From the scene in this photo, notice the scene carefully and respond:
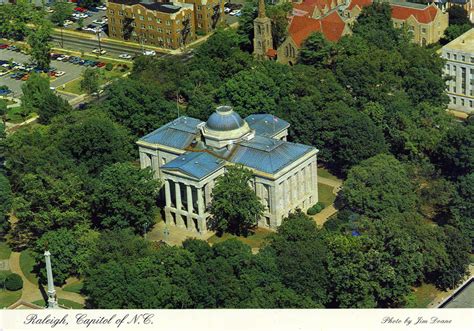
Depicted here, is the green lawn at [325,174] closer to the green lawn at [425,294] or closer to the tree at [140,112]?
the tree at [140,112]


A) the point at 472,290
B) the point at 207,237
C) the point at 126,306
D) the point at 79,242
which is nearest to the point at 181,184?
the point at 207,237

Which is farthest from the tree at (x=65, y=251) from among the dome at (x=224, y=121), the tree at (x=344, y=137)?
the tree at (x=344, y=137)

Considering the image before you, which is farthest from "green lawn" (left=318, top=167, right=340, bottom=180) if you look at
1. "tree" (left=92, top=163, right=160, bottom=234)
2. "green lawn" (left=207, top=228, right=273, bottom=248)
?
"tree" (left=92, top=163, right=160, bottom=234)

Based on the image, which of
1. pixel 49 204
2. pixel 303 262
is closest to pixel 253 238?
pixel 303 262

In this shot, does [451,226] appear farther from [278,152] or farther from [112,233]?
[112,233]

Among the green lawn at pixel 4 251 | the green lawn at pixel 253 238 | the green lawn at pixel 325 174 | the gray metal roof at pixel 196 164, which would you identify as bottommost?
the green lawn at pixel 253 238

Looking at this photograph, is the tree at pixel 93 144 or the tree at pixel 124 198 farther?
the tree at pixel 93 144

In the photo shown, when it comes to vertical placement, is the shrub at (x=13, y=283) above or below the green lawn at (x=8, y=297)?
above
